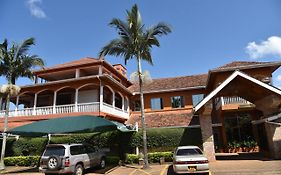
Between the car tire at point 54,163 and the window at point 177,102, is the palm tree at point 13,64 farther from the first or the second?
the window at point 177,102

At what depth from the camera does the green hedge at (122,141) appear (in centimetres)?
1833

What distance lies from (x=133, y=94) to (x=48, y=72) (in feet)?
32.9

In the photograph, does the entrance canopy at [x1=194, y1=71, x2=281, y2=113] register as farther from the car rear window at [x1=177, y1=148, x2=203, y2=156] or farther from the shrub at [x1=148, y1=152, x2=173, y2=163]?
the car rear window at [x1=177, y1=148, x2=203, y2=156]

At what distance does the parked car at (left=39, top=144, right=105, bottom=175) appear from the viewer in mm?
11648

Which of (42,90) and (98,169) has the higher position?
(42,90)

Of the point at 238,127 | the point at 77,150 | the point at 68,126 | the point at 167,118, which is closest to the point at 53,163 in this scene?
the point at 77,150

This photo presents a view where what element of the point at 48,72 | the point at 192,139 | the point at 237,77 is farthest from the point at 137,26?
the point at 48,72

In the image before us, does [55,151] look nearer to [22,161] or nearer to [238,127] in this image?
[22,161]

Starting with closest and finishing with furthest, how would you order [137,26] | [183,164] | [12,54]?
[183,164] → [137,26] → [12,54]

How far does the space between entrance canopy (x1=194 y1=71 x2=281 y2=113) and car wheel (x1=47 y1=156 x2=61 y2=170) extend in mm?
9547

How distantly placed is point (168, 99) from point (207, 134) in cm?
1006

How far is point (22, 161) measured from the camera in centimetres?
1927

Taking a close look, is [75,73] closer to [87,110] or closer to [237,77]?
[87,110]

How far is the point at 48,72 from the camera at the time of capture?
25641mm
